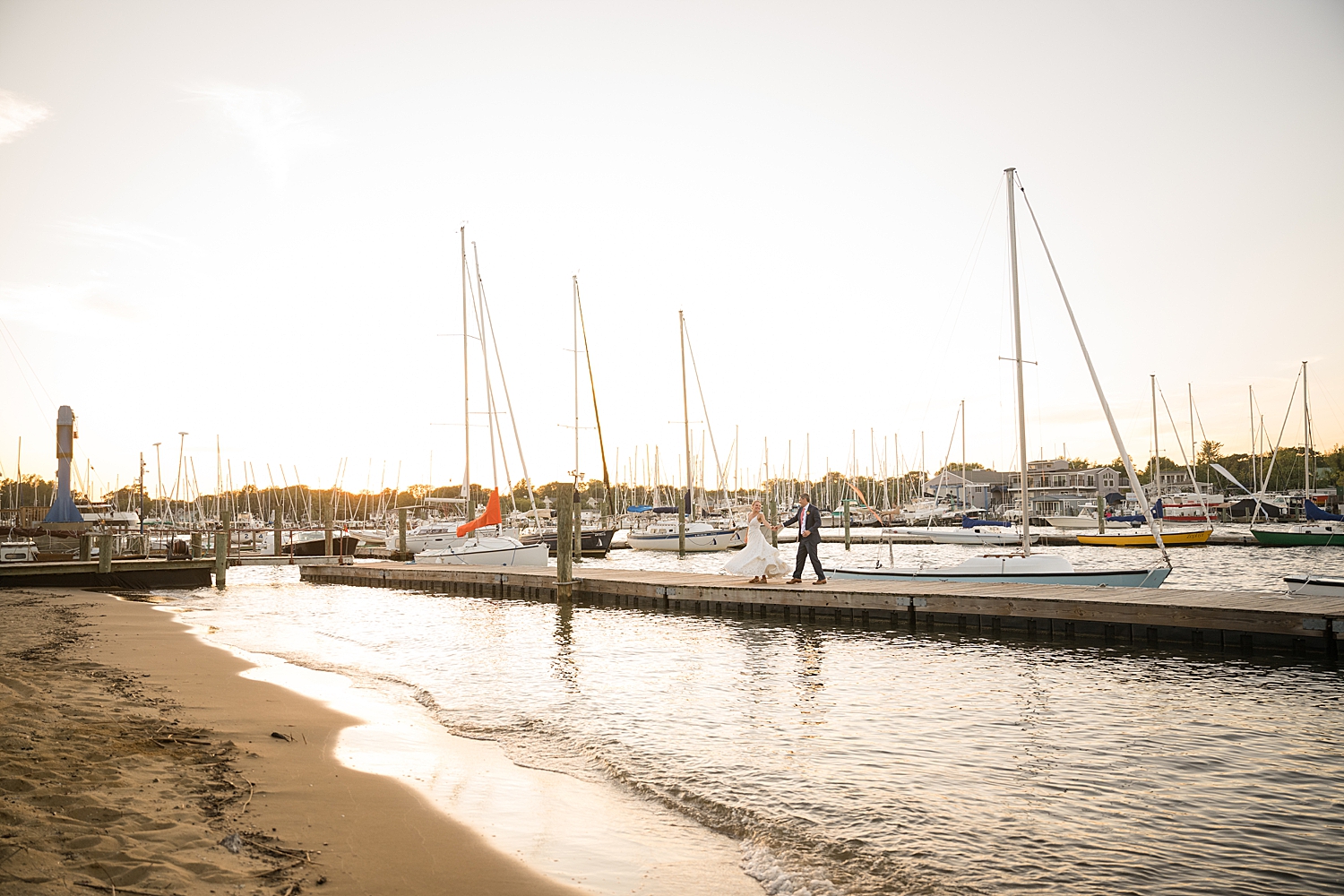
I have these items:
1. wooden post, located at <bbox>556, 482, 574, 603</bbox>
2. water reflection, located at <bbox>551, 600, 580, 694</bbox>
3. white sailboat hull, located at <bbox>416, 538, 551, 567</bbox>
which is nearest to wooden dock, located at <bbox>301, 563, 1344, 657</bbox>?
wooden post, located at <bbox>556, 482, 574, 603</bbox>

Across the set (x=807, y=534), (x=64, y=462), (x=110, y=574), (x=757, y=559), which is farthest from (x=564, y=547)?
(x=64, y=462)

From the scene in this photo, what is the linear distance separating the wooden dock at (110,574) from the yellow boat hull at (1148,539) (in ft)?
161

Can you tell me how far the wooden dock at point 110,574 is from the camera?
27609 millimetres

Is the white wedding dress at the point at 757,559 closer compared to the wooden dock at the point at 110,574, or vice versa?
the white wedding dress at the point at 757,559

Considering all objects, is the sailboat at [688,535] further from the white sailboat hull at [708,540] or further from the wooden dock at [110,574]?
the wooden dock at [110,574]

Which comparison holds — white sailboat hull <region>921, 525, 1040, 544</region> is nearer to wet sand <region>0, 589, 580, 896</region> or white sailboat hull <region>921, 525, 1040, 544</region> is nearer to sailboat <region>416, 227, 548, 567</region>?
sailboat <region>416, 227, 548, 567</region>

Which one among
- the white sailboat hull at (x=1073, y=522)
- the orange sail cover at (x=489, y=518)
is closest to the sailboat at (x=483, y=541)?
the orange sail cover at (x=489, y=518)

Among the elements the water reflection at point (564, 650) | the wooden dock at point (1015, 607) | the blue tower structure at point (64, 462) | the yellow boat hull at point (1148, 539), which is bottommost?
the yellow boat hull at point (1148, 539)

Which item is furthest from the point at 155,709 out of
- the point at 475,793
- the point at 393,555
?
the point at 393,555

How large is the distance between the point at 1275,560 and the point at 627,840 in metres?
42.7

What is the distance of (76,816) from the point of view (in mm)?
5234

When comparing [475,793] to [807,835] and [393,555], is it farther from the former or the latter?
[393,555]

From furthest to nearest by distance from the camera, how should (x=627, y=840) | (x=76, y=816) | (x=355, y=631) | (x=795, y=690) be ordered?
1. (x=355, y=631)
2. (x=795, y=690)
3. (x=627, y=840)
4. (x=76, y=816)

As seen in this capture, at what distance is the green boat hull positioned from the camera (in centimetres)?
→ 4622
